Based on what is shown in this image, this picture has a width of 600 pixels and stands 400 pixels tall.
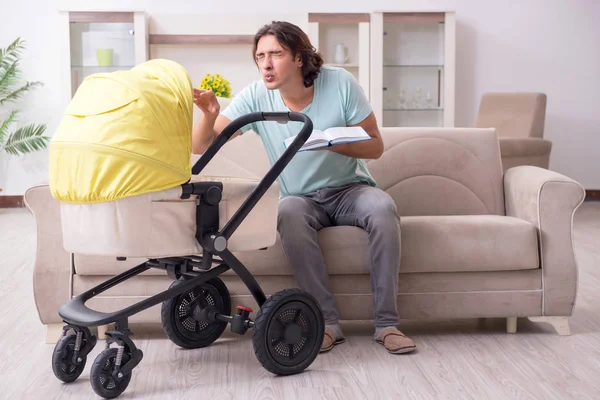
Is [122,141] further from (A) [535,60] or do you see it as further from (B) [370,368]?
(A) [535,60]

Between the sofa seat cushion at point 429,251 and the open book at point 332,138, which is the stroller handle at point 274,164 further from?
the sofa seat cushion at point 429,251

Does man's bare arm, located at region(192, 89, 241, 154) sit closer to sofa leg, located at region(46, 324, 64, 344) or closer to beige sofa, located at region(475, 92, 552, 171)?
sofa leg, located at region(46, 324, 64, 344)

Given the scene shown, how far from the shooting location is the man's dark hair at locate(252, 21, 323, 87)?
2533 mm

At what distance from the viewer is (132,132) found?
6.33 ft

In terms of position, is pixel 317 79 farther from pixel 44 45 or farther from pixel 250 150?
pixel 44 45

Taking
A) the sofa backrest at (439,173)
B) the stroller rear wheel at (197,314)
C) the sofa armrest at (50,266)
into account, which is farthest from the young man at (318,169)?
the sofa armrest at (50,266)

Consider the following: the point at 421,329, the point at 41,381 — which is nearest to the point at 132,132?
the point at 41,381

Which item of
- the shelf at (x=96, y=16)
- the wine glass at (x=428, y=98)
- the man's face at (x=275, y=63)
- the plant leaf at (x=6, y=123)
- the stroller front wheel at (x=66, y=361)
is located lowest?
the stroller front wheel at (x=66, y=361)

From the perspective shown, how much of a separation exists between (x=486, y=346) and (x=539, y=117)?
13.1 ft

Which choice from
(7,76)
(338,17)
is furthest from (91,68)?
(338,17)

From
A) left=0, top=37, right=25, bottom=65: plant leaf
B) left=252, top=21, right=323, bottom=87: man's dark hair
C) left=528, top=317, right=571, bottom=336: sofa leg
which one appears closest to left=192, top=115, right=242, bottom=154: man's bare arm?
left=252, top=21, right=323, bottom=87: man's dark hair

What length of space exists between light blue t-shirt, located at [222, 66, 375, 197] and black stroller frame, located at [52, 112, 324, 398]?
0.88ft

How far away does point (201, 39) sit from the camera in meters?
6.47

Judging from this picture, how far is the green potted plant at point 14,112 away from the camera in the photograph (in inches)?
251
